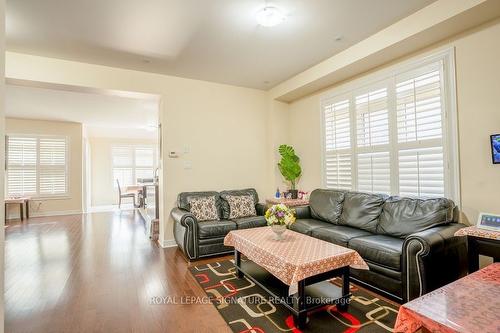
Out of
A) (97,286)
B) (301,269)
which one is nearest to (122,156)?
(97,286)

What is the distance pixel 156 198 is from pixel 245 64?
115 inches

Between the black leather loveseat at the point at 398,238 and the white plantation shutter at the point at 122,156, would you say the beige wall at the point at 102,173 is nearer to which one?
the white plantation shutter at the point at 122,156

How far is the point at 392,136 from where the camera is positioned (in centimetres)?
338

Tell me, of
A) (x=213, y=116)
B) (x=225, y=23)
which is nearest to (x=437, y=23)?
(x=225, y=23)

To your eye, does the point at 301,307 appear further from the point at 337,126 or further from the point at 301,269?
the point at 337,126

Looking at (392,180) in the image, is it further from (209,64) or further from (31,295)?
(31,295)

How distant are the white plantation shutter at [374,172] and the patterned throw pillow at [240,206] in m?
1.76

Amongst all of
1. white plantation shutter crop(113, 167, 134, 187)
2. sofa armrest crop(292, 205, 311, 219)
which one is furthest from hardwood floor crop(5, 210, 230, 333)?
white plantation shutter crop(113, 167, 134, 187)

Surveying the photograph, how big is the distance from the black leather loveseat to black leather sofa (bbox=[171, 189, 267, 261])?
892 millimetres

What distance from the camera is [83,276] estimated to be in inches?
122

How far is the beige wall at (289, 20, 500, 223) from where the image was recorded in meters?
2.51

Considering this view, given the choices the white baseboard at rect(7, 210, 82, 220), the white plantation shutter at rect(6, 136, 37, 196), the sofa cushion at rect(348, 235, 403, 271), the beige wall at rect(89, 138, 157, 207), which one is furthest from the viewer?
the beige wall at rect(89, 138, 157, 207)

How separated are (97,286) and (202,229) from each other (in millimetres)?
1365

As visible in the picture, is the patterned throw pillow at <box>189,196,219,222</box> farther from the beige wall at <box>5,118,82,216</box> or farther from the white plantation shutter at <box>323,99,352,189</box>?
the beige wall at <box>5,118,82,216</box>
